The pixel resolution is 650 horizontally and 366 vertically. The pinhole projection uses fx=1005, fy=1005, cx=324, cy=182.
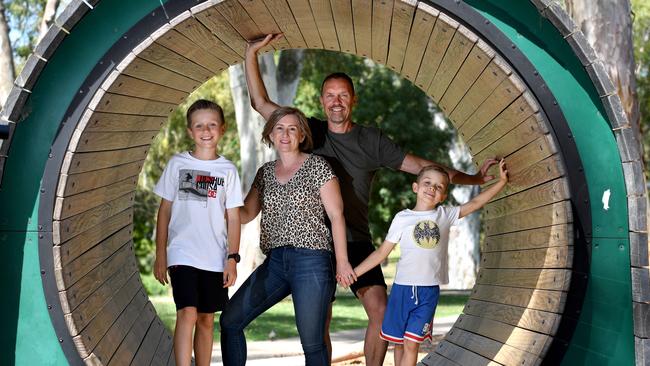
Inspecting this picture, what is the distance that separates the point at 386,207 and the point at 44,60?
2493cm

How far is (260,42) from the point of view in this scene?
6930mm

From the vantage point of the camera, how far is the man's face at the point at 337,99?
6.77 metres

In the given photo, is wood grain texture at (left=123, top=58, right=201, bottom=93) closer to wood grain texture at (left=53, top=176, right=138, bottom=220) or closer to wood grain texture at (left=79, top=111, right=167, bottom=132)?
wood grain texture at (left=79, top=111, right=167, bottom=132)

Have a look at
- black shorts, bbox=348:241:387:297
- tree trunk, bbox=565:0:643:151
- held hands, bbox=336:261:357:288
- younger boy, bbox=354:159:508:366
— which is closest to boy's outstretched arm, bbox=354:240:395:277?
younger boy, bbox=354:159:508:366

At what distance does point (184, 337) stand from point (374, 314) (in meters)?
1.33

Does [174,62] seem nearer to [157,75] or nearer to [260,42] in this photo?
[157,75]

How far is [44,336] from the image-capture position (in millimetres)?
5895

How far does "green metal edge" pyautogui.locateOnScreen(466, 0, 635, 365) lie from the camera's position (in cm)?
590

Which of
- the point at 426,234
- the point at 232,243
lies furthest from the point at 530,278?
the point at 232,243

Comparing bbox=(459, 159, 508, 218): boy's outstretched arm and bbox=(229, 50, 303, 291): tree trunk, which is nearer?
bbox=(459, 159, 508, 218): boy's outstretched arm

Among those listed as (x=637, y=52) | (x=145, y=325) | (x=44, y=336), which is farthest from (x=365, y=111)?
(x=44, y=336)

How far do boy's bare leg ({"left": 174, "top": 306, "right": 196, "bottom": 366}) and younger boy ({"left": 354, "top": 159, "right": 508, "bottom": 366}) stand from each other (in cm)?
109

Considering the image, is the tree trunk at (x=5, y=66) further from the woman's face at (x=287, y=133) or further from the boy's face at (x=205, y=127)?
the woman's face at (x=287, y=133)

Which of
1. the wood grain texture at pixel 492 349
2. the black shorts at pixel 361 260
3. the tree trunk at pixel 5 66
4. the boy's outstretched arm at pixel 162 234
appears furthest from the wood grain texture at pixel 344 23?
the tree trunk at pixel 5 66
